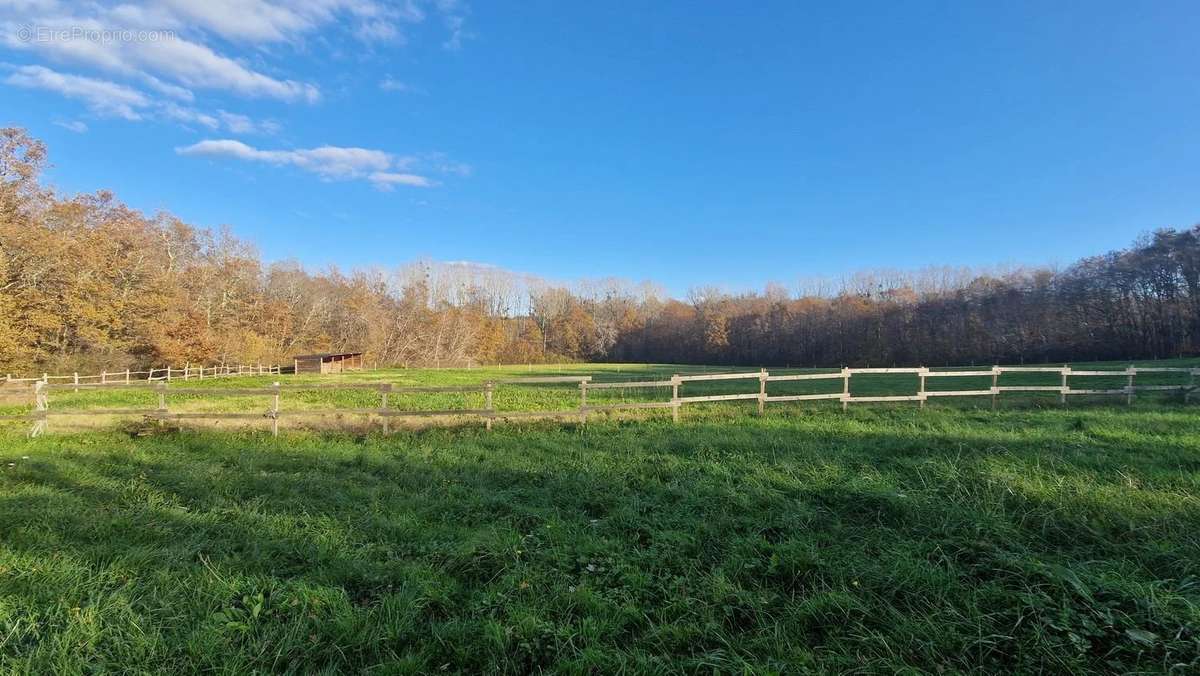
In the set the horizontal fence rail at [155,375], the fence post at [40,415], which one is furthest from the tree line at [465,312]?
the fence post at [40,415]

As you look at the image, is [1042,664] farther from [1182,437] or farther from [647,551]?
[1182,437]

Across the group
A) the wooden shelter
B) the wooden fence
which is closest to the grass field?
the wooden fence

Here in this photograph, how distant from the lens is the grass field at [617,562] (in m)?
2.94

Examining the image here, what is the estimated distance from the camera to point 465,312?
85438 millimetres

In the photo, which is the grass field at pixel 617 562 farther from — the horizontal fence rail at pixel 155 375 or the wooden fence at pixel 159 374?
the wooden fence at pixel 159 374

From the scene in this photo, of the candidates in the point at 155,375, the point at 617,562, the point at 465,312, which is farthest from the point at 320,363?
the point at 617,562

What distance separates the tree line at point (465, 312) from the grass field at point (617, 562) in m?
30.2

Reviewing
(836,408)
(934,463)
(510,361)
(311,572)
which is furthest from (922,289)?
(311,572)

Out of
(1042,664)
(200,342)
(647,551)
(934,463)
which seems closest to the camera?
(1042,664)

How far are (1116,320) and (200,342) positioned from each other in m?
87.7

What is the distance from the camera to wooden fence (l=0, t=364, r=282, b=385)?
2443 centimetres

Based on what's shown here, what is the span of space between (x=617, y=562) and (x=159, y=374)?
44.6 metres

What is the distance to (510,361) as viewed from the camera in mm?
90750

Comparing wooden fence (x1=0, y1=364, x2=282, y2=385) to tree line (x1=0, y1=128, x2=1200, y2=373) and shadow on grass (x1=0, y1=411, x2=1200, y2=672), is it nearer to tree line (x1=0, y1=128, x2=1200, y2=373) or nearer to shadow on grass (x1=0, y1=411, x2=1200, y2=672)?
tree line (x1=0, y1=128, x2=1200, y2=373)
